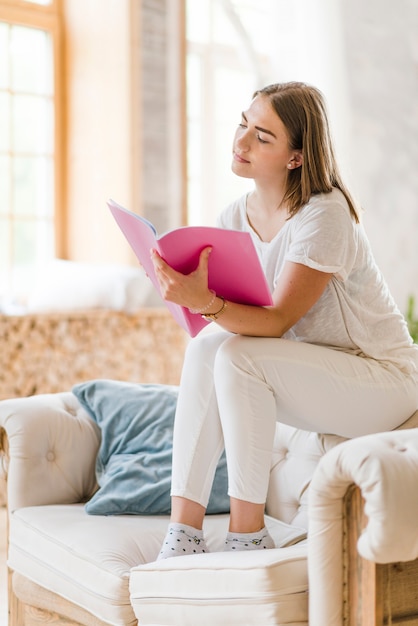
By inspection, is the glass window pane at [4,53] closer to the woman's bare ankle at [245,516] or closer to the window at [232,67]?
the window at [232,67]

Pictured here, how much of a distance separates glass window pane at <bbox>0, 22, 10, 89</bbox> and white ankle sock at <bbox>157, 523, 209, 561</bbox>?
12.5ft

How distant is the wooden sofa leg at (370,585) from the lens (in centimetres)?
160

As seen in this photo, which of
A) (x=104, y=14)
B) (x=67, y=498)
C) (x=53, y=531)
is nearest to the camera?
(x=53, y=531)

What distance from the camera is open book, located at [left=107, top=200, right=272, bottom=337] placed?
6.28 ft

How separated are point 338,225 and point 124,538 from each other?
2.79 feet

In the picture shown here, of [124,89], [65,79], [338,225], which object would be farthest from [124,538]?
[65,79]

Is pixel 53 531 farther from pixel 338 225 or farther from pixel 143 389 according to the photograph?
pixel 338 225

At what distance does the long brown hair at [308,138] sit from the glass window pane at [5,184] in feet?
10.9

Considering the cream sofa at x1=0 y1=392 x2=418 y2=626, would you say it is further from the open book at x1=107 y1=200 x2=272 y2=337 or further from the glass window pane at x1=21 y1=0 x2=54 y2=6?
the glass window pane at x1=21 y1=0 x2=54 y2=6

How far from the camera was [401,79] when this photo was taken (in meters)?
5.66

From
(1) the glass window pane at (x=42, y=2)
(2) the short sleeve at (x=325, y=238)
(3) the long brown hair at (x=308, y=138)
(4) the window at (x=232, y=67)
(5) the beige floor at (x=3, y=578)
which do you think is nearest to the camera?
(2) the short sleeve at (x=325, y=238)

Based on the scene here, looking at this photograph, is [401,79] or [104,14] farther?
[401,79]

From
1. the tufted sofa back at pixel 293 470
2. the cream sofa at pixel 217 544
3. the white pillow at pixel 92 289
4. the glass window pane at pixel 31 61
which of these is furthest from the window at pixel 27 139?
the tufted sofa back at pixel 293 470

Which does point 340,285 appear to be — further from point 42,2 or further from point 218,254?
point 42,2
